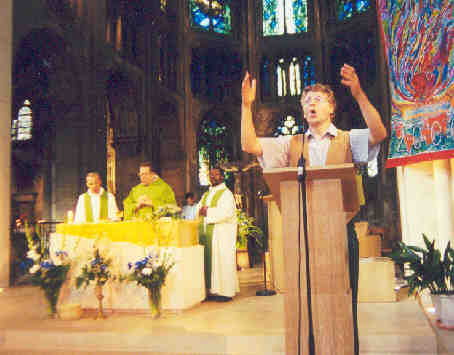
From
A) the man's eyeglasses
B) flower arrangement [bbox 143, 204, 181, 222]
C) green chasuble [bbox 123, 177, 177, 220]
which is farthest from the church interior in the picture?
green chasuble [bbox 123, 177, 177, 220]

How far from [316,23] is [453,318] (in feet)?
57.8

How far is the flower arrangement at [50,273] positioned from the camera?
497 cm

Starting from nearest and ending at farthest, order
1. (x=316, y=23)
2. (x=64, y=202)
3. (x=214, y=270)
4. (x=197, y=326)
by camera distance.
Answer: (x=197, y=326), (x=214, y=270), (x=64, y=202), (x=316, y=23)

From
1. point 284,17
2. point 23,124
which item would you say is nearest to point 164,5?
point 284,17

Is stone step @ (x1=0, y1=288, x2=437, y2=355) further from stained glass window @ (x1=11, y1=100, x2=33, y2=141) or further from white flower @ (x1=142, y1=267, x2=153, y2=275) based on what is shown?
stained glass window @ (x1=11, y1=100, x2=33, y2=141)

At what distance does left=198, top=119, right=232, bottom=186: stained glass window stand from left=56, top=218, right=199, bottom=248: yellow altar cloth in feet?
45.2

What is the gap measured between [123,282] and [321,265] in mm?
3474

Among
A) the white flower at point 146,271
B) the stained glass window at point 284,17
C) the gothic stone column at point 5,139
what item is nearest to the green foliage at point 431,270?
the white flower at point 146,271

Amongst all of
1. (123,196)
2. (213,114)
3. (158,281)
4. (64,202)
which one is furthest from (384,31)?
(213,114)

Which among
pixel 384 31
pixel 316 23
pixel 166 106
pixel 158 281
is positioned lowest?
pixel 158 281

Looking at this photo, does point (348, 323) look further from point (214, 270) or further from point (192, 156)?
point (192, 156)

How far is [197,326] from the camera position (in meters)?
4.33

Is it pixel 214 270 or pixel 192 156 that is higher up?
pixel 192 156

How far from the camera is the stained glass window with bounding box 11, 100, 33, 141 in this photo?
53.4 feet
